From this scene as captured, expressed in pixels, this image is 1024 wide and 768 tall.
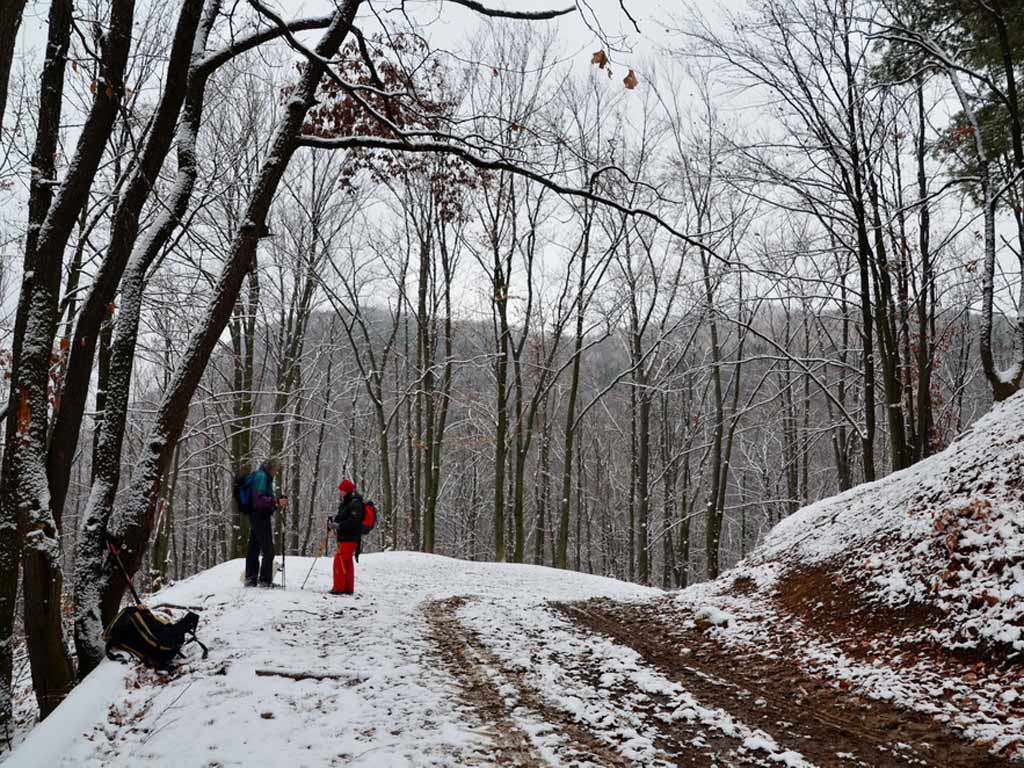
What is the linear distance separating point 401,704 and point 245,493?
5014 millimetres

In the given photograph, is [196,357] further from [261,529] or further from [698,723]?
[698,723]

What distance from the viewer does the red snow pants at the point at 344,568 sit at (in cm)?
924

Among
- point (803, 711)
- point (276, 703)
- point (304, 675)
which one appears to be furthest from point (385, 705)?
point (803, 711)

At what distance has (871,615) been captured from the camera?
666cm

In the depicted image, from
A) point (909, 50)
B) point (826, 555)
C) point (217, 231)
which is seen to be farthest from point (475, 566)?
point (909, 50)

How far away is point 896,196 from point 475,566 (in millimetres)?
13750

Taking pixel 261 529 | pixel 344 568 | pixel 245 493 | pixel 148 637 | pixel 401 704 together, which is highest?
pixel 245 493

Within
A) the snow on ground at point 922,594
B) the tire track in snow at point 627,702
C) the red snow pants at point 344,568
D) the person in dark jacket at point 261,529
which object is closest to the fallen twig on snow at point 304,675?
the tire track in snow at point 627,702

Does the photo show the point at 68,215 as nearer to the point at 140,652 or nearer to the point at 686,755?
the point at 140,652

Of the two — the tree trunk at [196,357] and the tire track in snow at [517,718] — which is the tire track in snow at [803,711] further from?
the tree trunk at [196,357]

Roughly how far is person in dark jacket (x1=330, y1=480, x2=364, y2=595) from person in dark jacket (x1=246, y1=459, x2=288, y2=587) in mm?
850

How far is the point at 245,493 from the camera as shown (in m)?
8.91

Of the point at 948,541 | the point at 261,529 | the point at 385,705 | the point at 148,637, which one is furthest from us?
the point at 261,529

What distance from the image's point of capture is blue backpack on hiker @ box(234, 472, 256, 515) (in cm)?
882
